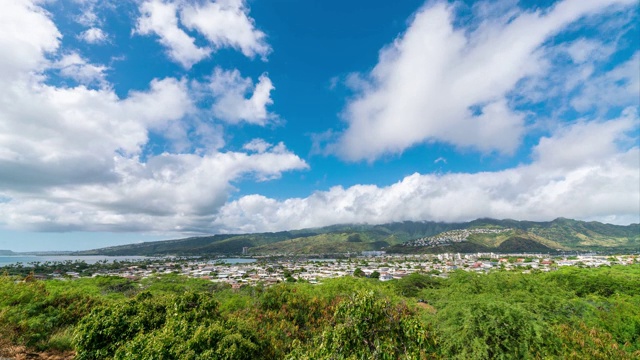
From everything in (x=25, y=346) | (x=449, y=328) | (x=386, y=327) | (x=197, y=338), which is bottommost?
(x=449, y=328)

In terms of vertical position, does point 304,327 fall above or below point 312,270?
above

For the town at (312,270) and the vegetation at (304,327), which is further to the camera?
the town at (312,270)

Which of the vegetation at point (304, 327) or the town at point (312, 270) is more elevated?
the vegetation at point (304, 327)

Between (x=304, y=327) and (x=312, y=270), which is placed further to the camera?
(x=312, y=270)

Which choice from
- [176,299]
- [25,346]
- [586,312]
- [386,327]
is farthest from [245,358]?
[586,312]

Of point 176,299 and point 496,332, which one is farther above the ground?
point 176,299

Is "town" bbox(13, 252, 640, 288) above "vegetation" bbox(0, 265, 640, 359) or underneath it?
underneath

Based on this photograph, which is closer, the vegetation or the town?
the vegetation

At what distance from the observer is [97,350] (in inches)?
434

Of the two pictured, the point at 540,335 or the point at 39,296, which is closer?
the point at 540,335

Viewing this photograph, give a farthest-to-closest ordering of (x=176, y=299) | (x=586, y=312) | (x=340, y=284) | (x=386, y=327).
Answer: (x=340, y=284), (x=586, y=312), (x=176, y=299), (x=386, y=327)

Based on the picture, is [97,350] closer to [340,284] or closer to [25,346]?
[25,346]

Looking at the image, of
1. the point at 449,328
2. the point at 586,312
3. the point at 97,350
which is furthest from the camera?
the point at 586,312

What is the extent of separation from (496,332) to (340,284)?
25844mm
